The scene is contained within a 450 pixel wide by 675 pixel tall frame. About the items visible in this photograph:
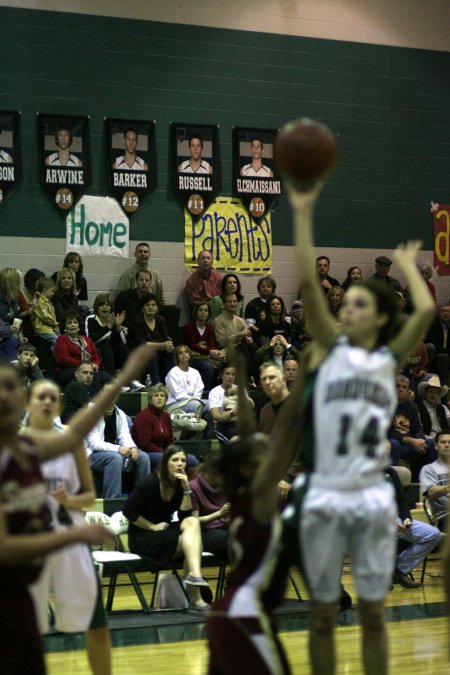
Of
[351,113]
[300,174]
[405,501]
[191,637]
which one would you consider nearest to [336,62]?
[351,113]

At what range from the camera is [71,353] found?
11.0m

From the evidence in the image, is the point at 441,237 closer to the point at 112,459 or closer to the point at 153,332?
the point at 153,332

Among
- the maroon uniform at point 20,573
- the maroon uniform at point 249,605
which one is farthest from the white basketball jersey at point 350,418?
the maroon uniform at point 20,573

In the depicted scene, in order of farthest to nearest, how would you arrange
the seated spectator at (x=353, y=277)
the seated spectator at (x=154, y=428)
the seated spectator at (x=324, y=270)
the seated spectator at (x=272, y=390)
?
the seated spectator at (x=353, y=277) < the seated spectator at (x=324, y=270) < the seated spectator at (x=154, y=428) < the seated spectator at (x=272, y=390)

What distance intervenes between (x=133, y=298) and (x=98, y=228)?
4.33 feet

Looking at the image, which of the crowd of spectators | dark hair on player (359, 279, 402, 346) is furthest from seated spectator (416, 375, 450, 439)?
dark hair on player (359, 279, 402, 346)

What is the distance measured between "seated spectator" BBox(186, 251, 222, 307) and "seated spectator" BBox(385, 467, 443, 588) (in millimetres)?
5009

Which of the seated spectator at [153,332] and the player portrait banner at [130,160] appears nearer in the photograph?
the seated spectator at [153,332]

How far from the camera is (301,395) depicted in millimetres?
4055

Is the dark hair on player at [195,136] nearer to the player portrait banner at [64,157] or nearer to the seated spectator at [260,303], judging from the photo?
the player portrait banner at [64,157]

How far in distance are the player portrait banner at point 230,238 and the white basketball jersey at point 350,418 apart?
1028 centimetres

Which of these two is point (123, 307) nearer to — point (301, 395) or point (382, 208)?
point (382, 208)

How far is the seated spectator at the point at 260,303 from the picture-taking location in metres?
13.1

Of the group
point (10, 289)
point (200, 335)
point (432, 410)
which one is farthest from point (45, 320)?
point (432, 410)
